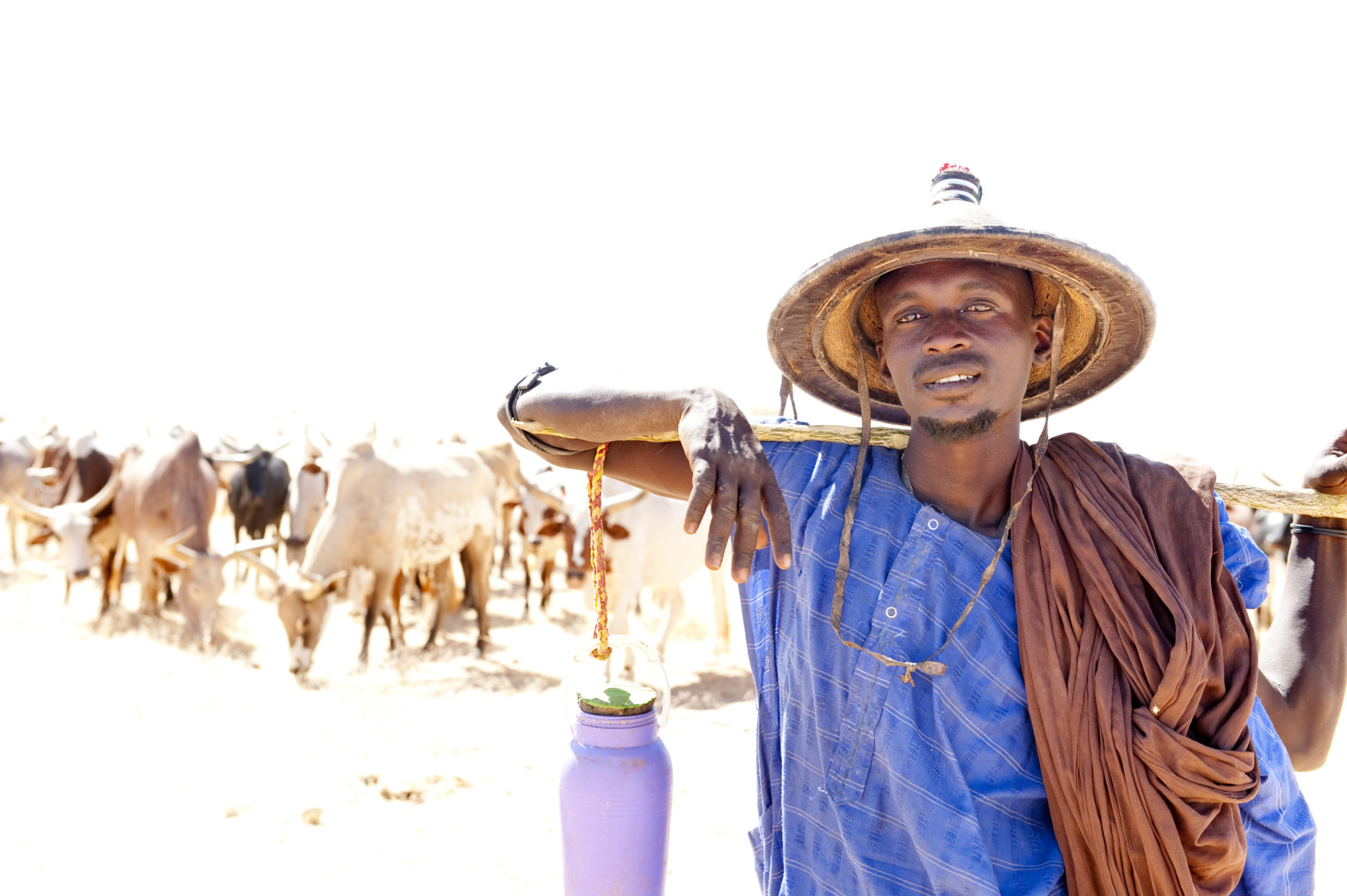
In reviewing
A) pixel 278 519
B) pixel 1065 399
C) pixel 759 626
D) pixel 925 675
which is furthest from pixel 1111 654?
pixel 278 519

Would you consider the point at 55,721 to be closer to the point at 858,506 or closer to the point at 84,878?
the point at 84,878

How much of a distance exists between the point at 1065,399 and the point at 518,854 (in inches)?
163

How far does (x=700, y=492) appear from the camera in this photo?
4.84ft

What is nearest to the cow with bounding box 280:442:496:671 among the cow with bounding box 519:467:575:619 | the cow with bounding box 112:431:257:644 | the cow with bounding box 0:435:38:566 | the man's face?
the cow with bounding box 519:467:575:619

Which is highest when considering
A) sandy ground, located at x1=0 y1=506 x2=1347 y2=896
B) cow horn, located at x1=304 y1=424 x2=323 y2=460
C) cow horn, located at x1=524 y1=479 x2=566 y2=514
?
cow horn, located at x1=304 y1=424 x2=323 y2=460

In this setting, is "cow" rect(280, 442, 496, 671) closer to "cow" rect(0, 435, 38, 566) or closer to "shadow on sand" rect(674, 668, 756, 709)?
"shadow on sand" rect(674, 668, 756, 709)

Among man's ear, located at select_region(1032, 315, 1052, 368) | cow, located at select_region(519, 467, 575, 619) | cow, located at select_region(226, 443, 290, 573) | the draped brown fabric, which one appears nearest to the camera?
the draped brown fabric

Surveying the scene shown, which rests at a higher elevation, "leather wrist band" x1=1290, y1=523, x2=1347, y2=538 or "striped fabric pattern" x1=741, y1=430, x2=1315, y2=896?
"leather wrist band" x1=1290, y1=523, x2=1347, y2=538

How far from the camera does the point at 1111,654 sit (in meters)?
1.83

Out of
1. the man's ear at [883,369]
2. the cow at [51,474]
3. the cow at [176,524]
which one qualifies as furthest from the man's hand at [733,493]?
the cow at [51,474]

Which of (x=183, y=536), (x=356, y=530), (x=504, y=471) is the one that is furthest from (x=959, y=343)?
(x=504, y=471)

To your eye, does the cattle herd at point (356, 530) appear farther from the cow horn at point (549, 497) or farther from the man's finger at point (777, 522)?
the man's finger at point (777, 522)

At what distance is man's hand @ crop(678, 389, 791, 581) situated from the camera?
1448 mm

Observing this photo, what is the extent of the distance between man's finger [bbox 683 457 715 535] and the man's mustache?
77 centimetres
